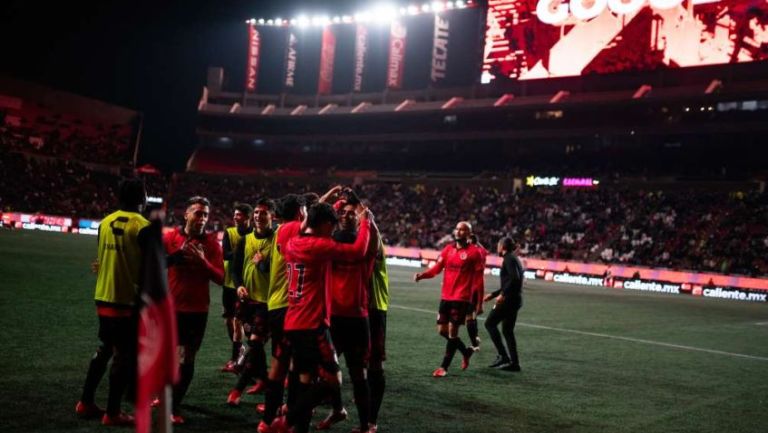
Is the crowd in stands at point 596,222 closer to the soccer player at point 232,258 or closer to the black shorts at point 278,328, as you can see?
the soccer player at point 232,258

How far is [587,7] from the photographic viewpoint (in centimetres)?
4697

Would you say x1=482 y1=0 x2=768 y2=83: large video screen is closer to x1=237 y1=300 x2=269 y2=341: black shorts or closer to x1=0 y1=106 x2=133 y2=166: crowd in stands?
x1=0 y1=106 x2=133 y2=166: crowd in stands

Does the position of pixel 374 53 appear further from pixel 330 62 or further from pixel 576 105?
pixel 576 105

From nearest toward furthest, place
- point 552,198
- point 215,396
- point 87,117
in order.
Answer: point 215,396 < point 552,198 < point 87,117

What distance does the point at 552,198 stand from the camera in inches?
2005

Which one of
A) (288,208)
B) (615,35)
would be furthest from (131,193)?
(615,35)

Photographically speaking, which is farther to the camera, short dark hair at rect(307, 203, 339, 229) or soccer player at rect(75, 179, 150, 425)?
soccer player at rect(75, 179, 150, 425)

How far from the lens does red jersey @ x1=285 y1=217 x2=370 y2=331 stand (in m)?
5.83

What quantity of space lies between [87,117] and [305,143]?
19.9 metres

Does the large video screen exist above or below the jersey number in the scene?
above

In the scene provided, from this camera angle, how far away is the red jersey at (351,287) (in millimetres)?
6586

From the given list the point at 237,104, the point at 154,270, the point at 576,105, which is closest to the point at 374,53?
the point at 237,104

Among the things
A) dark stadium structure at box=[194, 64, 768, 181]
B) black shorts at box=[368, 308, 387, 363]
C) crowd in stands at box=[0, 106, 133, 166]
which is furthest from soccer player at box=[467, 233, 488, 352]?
crowd in stands at box=[0, 106, 133, 166]

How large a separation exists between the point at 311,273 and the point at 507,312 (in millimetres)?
5999
